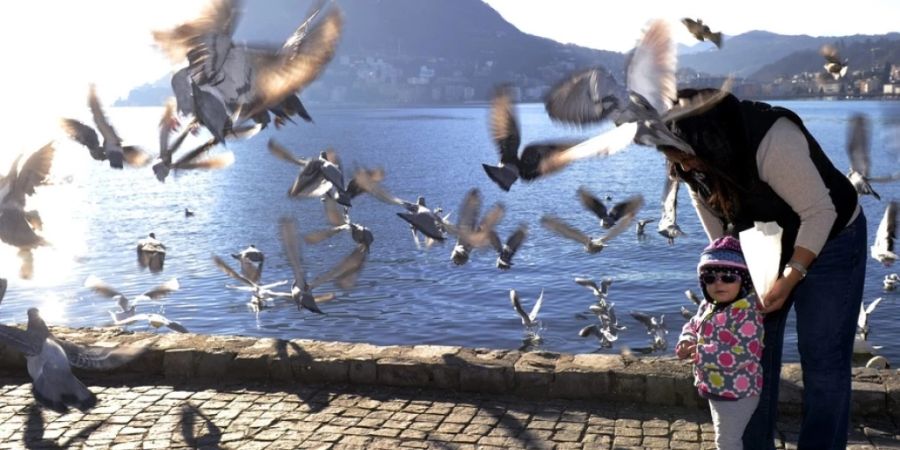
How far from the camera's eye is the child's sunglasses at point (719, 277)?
178 inches

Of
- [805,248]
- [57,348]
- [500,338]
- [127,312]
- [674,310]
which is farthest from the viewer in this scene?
[674,310]

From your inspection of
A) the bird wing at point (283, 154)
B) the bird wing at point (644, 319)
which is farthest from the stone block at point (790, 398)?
the bird wing at point (644, 319)

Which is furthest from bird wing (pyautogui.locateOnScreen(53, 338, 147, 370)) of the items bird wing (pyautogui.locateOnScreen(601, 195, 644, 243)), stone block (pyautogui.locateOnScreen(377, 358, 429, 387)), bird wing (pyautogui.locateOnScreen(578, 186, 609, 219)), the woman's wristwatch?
the woman's wristwatch

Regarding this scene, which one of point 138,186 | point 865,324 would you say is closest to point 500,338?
point 865,324

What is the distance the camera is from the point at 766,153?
4098 millimetres

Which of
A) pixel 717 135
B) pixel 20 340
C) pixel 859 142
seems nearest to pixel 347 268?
pixel 20 340

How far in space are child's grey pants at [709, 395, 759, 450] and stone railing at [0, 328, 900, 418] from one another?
183cm

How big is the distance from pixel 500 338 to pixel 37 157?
12.8 metres

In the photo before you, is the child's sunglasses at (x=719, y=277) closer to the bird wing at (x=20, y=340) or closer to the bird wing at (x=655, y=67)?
the bird wing at (x=655, y=67)

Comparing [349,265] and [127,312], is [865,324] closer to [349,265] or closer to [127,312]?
[349,265]

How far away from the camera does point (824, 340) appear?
4.40 metres

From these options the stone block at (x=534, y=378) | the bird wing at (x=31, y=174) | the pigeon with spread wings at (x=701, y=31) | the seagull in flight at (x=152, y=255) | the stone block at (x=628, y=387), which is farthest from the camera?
Answer: the seagull in flight at (x=152, y=255)

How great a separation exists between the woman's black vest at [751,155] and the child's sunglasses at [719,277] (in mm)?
269

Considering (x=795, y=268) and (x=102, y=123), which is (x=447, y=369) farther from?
(x=795, y=268)
